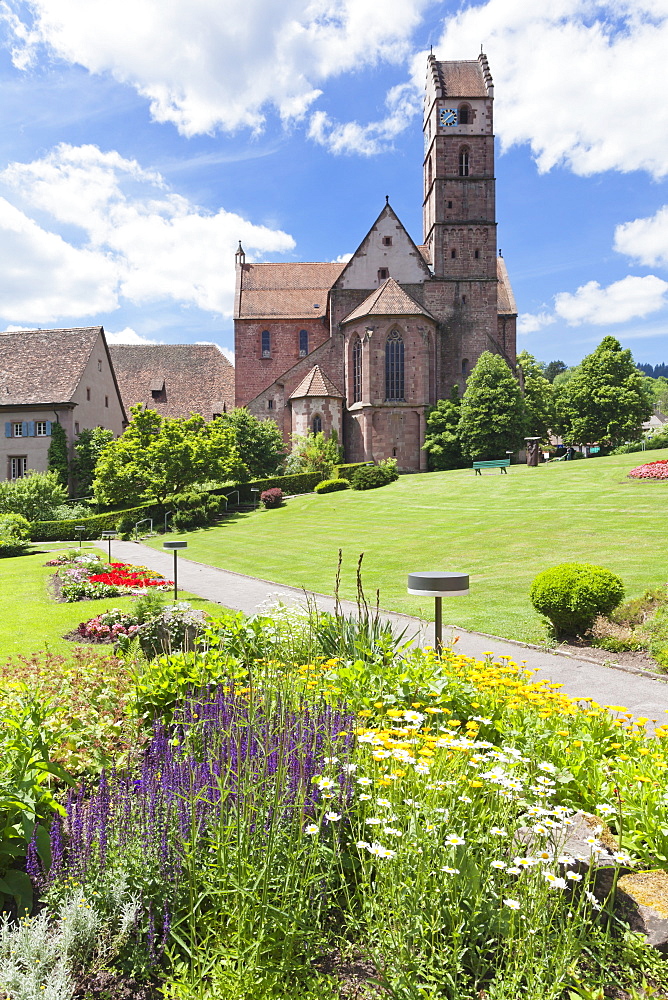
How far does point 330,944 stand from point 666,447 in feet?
124

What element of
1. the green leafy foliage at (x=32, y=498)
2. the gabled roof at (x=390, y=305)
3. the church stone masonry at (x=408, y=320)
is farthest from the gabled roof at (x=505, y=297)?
the green leafy foliage at (x=32, y=498)

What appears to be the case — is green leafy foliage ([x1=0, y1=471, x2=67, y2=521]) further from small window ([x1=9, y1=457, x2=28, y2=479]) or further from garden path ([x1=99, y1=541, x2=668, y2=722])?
garden path ([x1=99, y1=541, x2=668, y2=722])

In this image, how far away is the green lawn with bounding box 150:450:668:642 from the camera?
13.1 meters

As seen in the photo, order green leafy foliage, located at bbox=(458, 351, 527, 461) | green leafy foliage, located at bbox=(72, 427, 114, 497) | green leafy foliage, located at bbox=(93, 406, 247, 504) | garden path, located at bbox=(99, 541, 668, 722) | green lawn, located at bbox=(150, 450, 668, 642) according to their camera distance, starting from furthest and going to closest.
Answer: green leafy foliage, located at bbox=(458, 351, 527, 461) < green leafy foliage, located at bbox=(72, 427, 114, 497) < green leafy foliage, located at bbox=(93, 406, 247, 504) < green lawn, located at bbox=(150, 450, 668, 642) < garden path, located at bbox=(99, 541, 668, 722)

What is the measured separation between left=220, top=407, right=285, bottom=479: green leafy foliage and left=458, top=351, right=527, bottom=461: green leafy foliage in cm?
1287

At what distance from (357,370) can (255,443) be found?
35.3 feet

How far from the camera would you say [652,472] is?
2600 cm

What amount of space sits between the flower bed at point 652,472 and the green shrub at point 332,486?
16234 mm

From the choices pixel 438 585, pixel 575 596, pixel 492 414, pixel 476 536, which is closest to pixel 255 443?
pixel 492 414

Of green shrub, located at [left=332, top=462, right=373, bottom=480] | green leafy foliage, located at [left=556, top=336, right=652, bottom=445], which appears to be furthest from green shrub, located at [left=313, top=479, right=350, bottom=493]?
green leafy foliage, located at [left=556, top=336, right=652, bottom=445]

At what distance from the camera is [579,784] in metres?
3.68

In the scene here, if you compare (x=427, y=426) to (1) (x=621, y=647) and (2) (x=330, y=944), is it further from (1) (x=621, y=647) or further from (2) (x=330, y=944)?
(2) (x=330, y=944)

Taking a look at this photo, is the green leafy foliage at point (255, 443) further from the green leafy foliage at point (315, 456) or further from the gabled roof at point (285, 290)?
the gabled roof at point (285, 290)

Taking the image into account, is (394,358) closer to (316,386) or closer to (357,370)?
(357,370)
